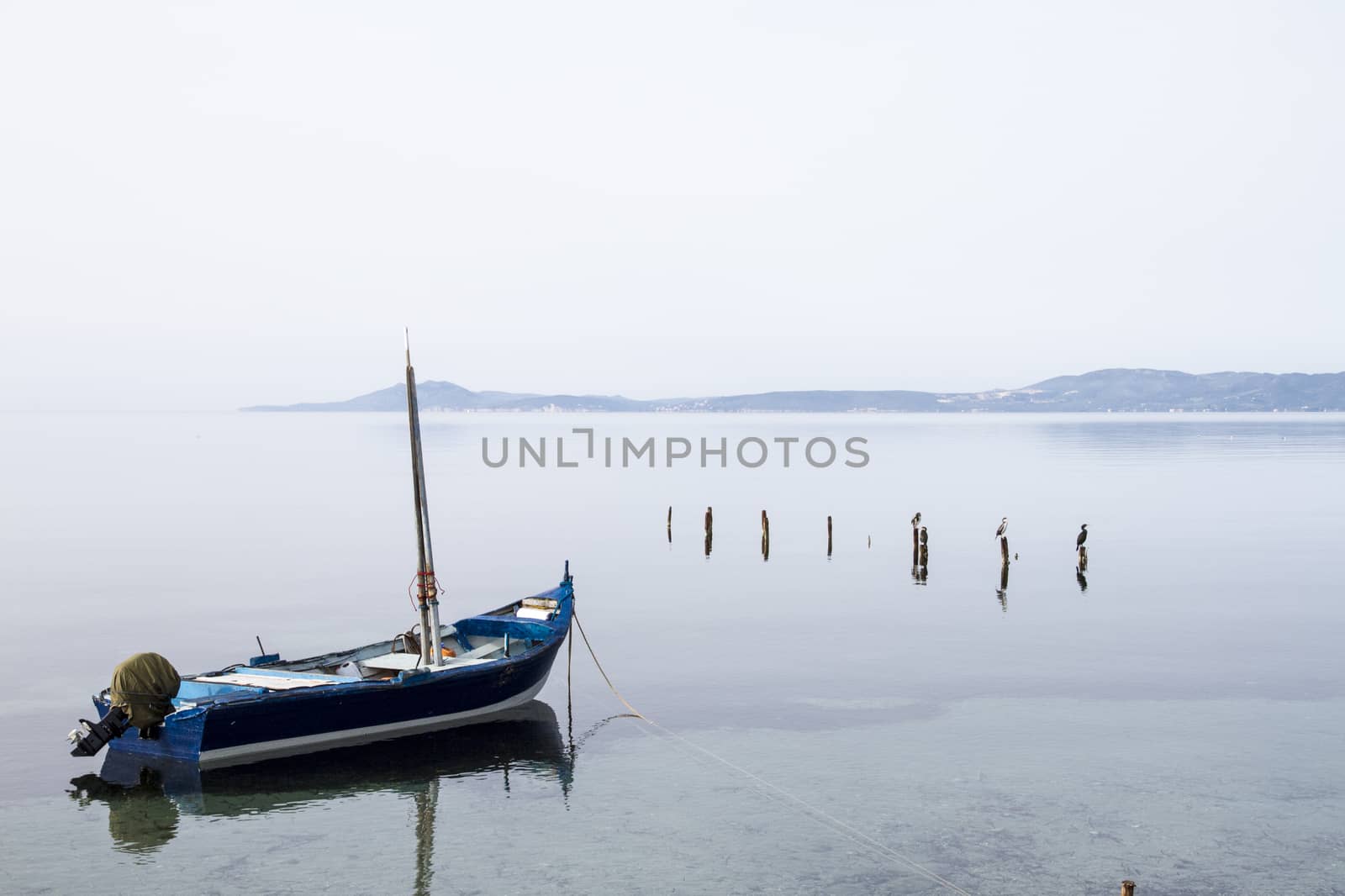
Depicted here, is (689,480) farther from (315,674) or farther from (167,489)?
(315,674)

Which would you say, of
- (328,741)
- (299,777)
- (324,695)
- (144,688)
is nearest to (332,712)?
(324,695)

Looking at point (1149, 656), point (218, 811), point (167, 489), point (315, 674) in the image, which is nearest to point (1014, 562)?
point (1149, 656)

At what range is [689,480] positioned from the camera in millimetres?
121625

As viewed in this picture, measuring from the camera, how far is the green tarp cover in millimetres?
23688

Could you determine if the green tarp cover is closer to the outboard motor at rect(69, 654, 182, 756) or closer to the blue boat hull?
the outboard motor at rect(69, 654, 182, 756)

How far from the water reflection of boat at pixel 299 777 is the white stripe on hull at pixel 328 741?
26cm

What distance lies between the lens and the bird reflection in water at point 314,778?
21.7 m

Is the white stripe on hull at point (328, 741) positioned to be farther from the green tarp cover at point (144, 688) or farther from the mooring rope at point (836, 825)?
the mooring rope at point (836, 825)

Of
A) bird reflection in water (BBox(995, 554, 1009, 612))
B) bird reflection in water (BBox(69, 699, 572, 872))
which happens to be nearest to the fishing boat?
bird reflection in water (BBox(69, 699, 572, 872))

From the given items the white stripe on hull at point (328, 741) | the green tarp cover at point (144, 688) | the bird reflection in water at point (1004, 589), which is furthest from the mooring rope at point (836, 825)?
the bird reflection in water at point (1004, 589)

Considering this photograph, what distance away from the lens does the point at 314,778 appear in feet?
77.9

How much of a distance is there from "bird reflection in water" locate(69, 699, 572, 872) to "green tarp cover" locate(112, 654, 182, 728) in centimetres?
132

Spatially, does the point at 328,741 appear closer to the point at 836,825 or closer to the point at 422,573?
the point at 422,573

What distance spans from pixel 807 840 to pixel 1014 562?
38836 millimetres
